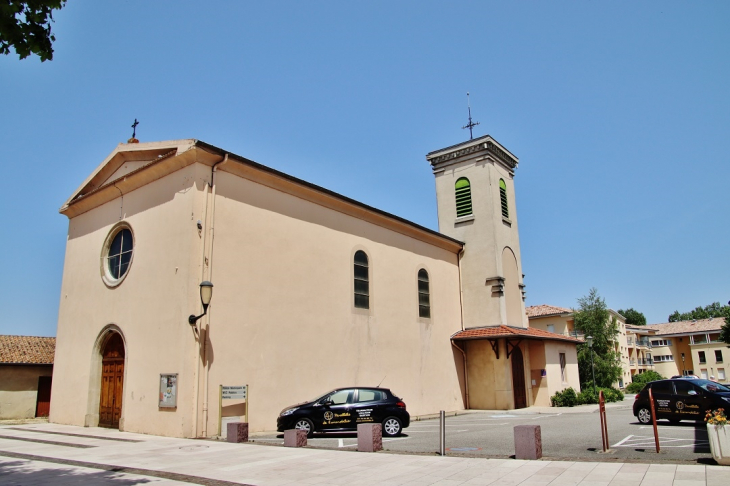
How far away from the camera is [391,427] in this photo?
15.0 m

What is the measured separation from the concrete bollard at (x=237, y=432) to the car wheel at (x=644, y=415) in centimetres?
1155

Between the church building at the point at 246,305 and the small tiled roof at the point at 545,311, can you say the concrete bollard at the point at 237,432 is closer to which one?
the church building at the point at 246,305

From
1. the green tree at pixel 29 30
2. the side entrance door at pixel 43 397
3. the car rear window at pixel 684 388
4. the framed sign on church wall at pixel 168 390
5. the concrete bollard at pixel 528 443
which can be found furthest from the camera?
the side entrance door at pixel 43 397

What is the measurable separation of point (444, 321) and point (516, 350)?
396 cm

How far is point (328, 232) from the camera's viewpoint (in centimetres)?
1964

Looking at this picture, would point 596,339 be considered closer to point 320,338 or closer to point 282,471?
point 320,338

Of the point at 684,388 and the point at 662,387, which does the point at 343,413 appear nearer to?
the point at 662,387

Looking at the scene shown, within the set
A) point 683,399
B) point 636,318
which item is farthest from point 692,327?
point 683,399

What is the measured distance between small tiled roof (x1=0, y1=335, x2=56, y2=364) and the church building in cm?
503

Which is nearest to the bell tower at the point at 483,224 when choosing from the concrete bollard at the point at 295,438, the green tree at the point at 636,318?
the concrete bollard at the point at 295,438

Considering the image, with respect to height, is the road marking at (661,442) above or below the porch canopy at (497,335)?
below

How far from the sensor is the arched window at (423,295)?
2395cm

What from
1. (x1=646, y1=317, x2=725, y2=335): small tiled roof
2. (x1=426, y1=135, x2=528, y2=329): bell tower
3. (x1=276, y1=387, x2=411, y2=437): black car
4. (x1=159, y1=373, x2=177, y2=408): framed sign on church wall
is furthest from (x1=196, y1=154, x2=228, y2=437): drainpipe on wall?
(x1=646, y1=317, x2=725, y2=335): small tiled roof

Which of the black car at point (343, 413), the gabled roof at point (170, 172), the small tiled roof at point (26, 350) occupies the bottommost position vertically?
the black car at point (343, 413)
